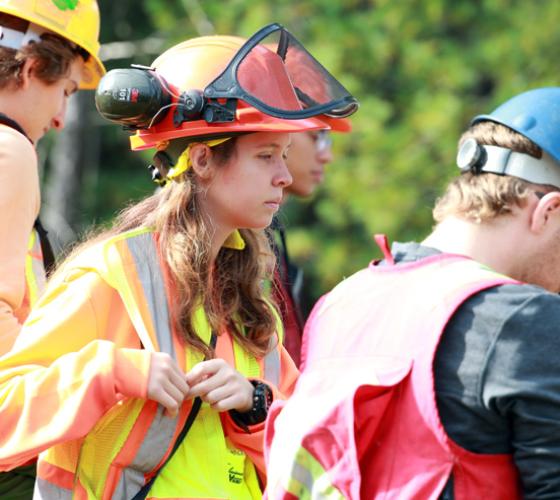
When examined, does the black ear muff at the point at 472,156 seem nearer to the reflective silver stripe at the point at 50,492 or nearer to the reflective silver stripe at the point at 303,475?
the reflective silver stripe at the point at 303,475

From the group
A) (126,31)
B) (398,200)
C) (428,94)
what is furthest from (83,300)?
(126,31)

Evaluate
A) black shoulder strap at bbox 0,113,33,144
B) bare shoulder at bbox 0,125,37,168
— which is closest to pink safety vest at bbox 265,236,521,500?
bare shoulder at bbox 0,125,37,168

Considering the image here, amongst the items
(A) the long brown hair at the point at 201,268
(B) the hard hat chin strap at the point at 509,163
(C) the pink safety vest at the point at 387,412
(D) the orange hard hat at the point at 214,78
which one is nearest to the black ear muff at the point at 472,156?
(B) the hard hat chin strap at the point at 509,163

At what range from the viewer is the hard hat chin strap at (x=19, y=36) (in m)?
4.03

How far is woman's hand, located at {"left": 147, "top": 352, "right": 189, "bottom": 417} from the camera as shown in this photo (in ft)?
10.1

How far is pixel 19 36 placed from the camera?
4.07 m

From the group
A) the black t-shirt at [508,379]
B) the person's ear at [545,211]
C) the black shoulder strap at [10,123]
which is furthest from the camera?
the black shoulder strap at [10,123]

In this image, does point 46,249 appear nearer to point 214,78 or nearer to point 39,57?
point 39,57

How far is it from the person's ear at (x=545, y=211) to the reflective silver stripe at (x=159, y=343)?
1.04 meters

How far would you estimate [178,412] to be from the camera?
3203 millimetres

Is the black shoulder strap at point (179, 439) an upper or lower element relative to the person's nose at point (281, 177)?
lower

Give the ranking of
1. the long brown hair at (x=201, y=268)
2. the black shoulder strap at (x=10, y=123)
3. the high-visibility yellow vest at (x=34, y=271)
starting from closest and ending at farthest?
1. the long brown hair at (x=201, y=268)
2. the black shoulder strap at (x=10, y=123)
3. the high-visibility yellow vest at (x=34, y=271)

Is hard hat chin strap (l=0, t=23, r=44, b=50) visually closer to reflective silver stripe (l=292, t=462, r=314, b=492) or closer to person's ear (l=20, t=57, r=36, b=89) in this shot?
person's ear (l=20, t=57, r=36, b=89)

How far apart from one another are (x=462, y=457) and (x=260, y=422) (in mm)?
821
